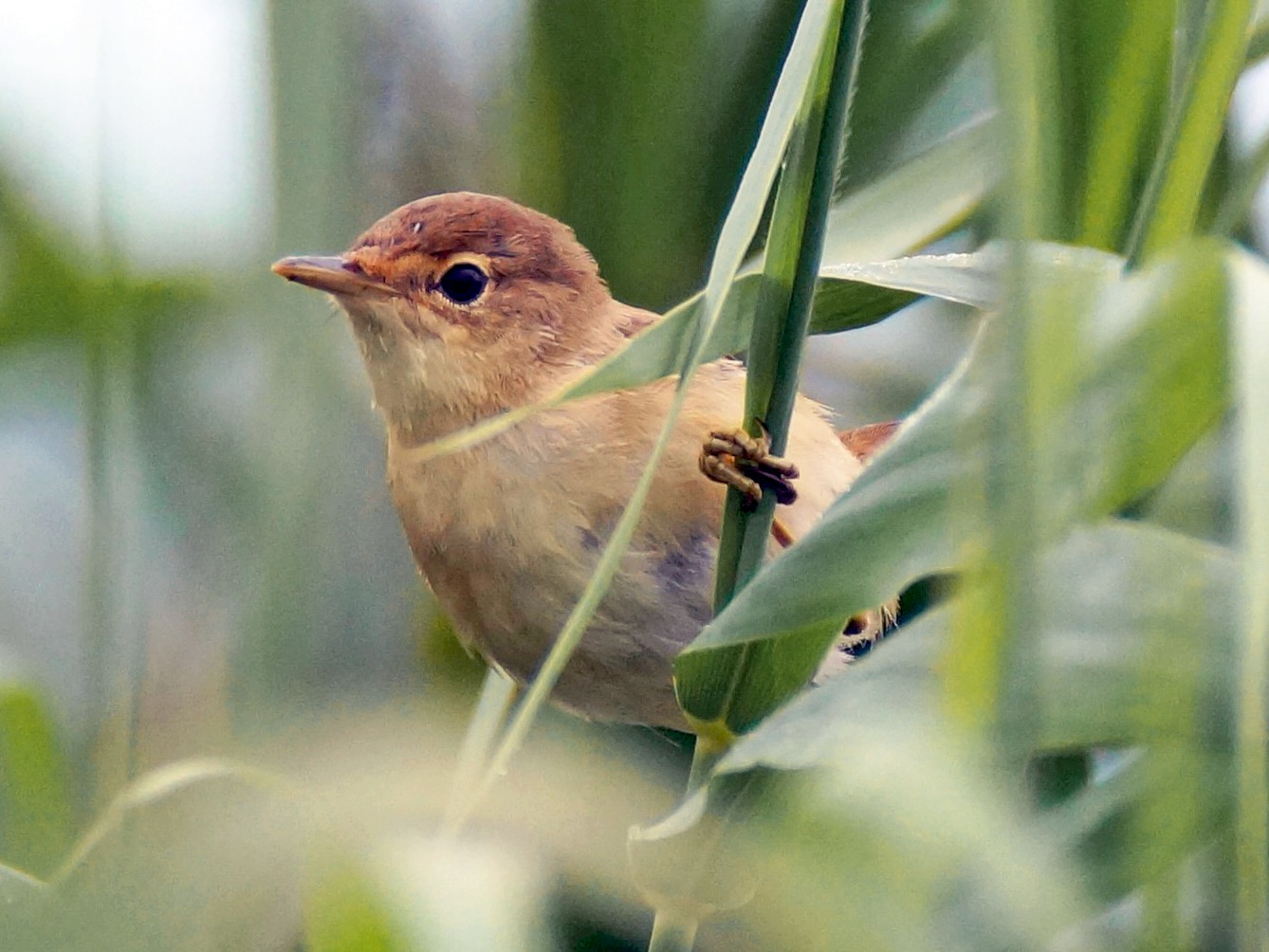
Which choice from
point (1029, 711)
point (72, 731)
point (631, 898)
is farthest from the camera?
point (72, 731)

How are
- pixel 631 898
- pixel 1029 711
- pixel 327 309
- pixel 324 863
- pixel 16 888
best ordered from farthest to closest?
pixel 327 309, pixel 631 898, pixel 16 888, pixel 324 863, pixel 1029 711

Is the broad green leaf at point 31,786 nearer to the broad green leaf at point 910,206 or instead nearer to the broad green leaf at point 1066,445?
the broad green leaf at point 1066,445

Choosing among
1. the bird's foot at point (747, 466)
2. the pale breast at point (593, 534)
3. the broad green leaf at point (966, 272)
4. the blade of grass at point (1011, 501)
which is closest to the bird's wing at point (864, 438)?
the pale breast at point (593, 534)

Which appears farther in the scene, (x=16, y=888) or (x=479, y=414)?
(x=479, y=414)

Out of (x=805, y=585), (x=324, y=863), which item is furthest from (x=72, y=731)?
(x=805, y=585)

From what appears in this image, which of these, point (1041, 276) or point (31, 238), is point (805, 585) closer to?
point (1041, 276)

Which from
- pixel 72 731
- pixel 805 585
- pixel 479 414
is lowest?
pixel 72 731

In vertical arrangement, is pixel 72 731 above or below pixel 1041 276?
below

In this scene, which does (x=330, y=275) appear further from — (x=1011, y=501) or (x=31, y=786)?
(x=1011, y=501)
